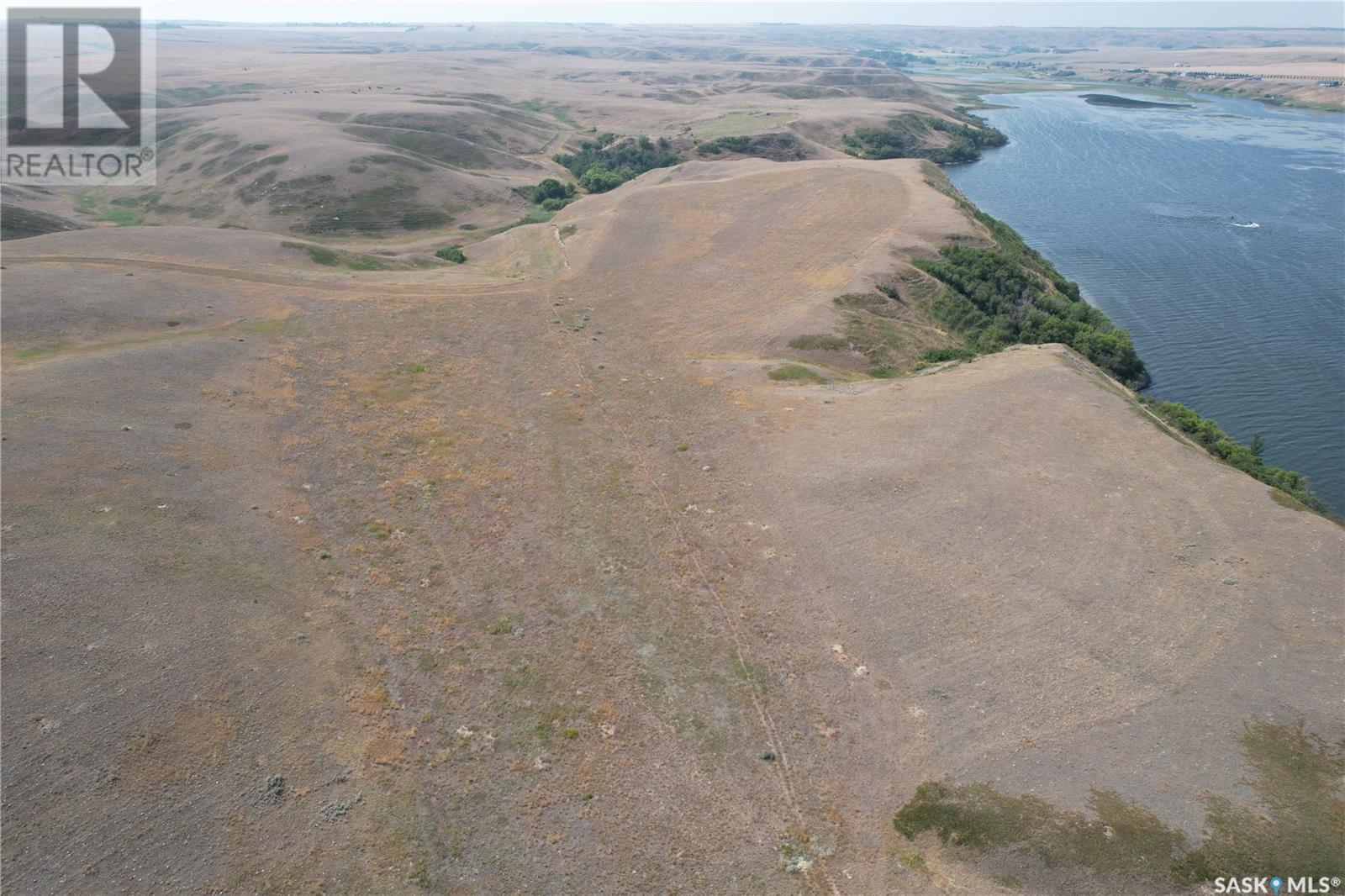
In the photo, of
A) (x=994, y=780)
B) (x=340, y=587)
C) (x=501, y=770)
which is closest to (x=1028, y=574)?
(x=994, y=780)

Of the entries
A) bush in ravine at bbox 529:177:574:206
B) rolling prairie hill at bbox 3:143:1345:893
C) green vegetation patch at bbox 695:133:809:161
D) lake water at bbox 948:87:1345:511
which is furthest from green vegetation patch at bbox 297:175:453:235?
lake water at bbox 948:87:1345:511

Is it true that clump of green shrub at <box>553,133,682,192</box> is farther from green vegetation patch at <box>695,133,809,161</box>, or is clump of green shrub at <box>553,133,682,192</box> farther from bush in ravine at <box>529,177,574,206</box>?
bush in ravine at <box>529,177,574,206</box>

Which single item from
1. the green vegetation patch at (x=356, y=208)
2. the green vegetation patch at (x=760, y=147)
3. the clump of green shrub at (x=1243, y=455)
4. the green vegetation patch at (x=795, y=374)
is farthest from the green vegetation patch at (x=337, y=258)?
the green vegetation patch at (x=760, y=147)

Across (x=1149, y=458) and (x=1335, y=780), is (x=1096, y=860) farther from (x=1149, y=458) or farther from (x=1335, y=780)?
(x=1149, y=458)

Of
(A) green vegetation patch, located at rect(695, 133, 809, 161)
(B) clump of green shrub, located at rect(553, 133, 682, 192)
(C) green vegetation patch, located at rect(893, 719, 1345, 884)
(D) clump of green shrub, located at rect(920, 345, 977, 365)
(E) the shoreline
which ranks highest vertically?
(A) green vegetation patch, located at rect(695, 133, 809, 161)

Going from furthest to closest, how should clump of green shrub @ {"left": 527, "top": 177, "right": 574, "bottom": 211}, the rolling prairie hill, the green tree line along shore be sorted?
1. clump of green shrub @ {"left": 527, "top": 177, "right": 574, "bottom": 211}
2. the green tree line along shore
3. the rolling prairie hill

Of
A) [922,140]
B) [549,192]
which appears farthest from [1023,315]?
[922,140]
